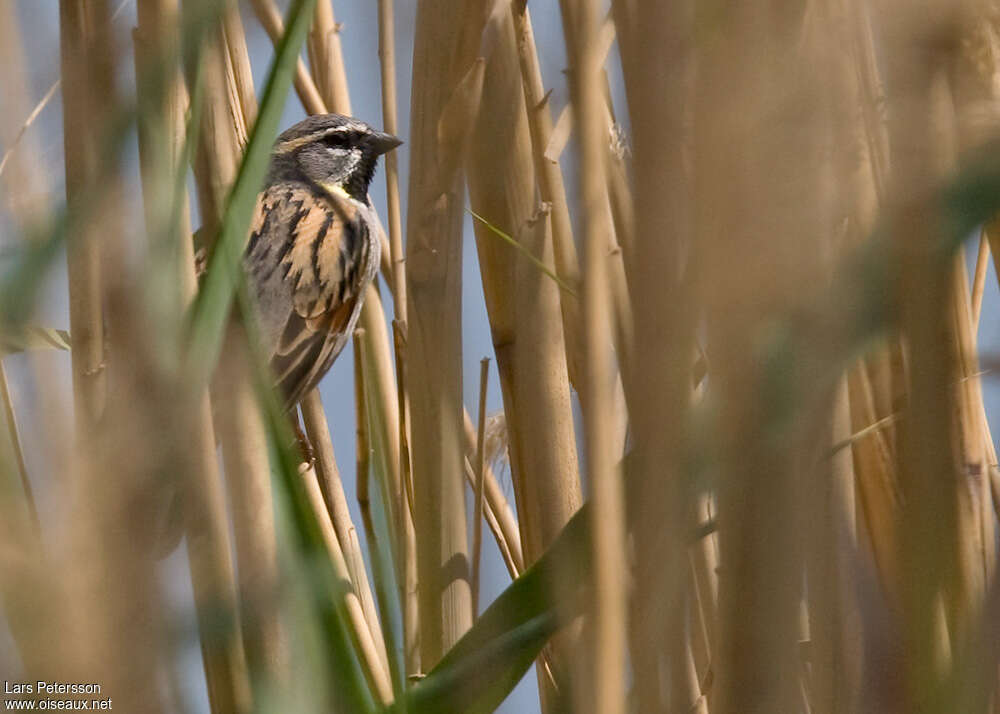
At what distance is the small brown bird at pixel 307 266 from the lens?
234cm

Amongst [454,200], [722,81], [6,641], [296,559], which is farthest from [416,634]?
[722,81]

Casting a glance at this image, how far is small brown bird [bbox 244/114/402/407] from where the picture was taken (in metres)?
2.34

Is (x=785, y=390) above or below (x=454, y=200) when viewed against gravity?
below

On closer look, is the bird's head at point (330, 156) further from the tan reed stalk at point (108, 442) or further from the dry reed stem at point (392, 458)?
the tan reed stalk at point (108, 442)

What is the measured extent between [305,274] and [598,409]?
6.29 feet

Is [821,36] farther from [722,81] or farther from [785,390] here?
[785,390]

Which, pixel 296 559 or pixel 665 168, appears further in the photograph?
pixel 296 559

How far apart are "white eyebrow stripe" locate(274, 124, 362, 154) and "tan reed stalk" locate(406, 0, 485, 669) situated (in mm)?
1532

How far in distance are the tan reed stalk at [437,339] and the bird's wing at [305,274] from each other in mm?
909

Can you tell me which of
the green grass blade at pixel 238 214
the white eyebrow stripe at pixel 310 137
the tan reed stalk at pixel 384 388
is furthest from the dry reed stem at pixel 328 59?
the white eyebrow stripe at pixel 310 137

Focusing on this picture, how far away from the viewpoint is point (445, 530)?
134 centimetres

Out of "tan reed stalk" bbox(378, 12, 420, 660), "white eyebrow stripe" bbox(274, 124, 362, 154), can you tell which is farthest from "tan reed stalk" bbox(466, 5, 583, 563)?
"white eyebrow stripe" bbox(274, 124, 362, 154)

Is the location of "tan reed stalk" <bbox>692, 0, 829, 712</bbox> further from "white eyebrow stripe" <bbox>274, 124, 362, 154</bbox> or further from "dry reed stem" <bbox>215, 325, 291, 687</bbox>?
"white eyebrow stripe" <bbox>274, 124, 362, 154</bbox>

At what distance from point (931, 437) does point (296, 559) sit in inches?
16.5
